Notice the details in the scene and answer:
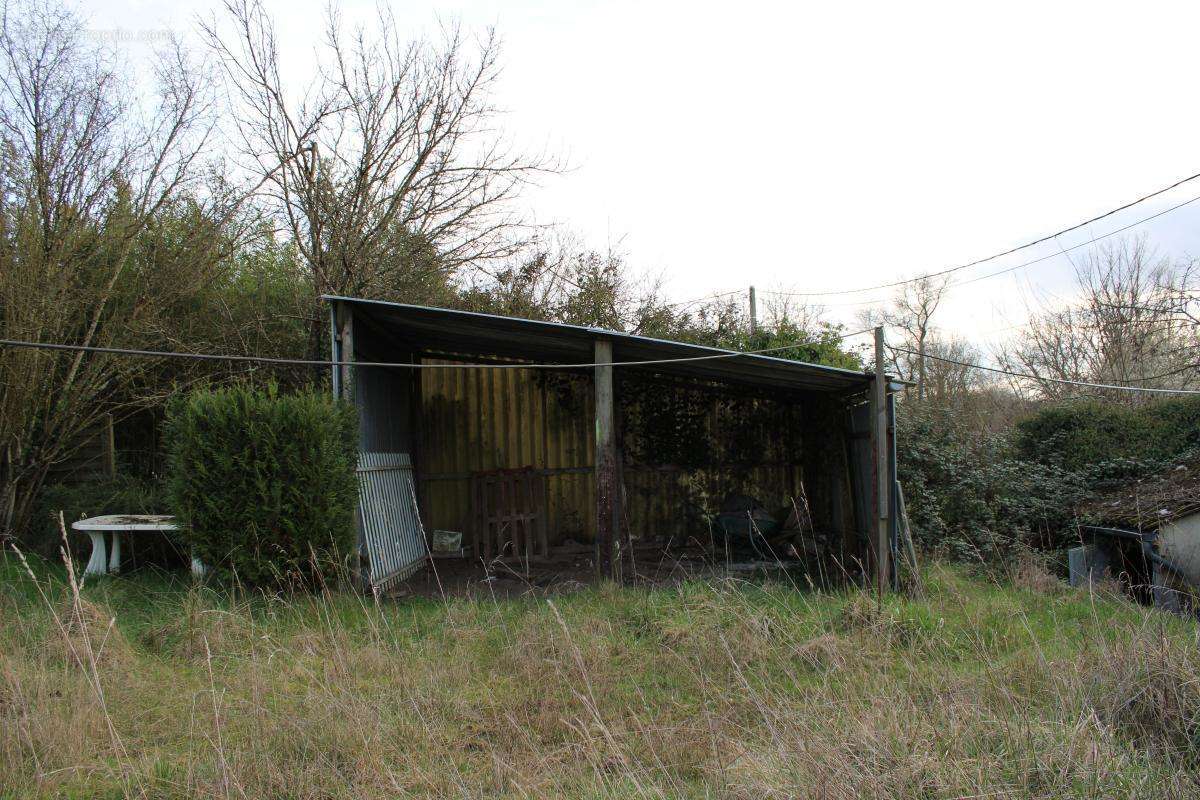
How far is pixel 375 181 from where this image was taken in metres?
10.3

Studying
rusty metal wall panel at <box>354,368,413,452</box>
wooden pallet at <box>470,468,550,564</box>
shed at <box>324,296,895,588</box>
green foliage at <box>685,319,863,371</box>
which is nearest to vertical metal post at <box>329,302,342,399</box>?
rusty metal wall panel at <box>354,368,413,452</box>

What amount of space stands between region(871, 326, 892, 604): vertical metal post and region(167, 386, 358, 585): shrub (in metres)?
4.85

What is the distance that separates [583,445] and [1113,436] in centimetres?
760

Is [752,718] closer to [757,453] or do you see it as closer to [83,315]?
[757,453]

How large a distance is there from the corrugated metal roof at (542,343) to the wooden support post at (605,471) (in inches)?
13.0

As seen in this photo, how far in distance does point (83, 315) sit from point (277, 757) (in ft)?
24.3

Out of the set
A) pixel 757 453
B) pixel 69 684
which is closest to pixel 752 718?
pixel 69 684

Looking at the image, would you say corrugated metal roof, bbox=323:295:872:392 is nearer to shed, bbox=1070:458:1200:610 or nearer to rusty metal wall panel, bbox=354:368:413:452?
rusty metal wall panel, bbox=354:368:413:452

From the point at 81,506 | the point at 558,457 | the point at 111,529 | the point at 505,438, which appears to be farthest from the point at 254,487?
the point at 558,457

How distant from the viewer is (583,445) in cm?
1091

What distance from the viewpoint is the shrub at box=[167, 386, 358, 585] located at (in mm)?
6195

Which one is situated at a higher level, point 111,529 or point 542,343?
point 542,343

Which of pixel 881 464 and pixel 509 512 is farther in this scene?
pixel 509 512

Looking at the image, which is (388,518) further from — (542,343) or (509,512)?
(542,343)
